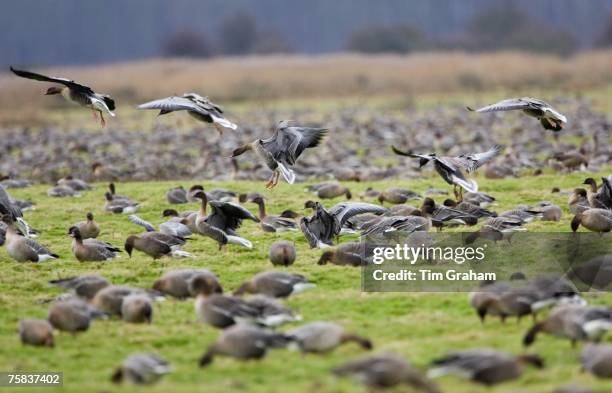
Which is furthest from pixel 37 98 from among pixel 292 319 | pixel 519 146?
pixel 292 319

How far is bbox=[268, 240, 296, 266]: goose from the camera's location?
10906mm

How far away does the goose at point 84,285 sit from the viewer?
9383 mm

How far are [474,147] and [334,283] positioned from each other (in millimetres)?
16632

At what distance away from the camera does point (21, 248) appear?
11438mm

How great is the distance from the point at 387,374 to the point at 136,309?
3.13 m

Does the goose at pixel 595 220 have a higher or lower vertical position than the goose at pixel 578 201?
lower

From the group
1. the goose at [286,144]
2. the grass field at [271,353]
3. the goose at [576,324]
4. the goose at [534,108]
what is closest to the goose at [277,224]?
the grass field at [271,353]

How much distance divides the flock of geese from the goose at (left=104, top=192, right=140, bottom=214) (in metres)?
0.02

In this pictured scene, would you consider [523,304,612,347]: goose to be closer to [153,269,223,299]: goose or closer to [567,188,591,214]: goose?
[153,269,223,299]: goose

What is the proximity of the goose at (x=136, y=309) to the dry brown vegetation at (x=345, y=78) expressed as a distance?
4152 centimetres

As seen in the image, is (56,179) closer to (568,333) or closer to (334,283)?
(334,283)

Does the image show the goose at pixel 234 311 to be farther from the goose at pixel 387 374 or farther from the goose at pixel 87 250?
the goose at pixel 87 250

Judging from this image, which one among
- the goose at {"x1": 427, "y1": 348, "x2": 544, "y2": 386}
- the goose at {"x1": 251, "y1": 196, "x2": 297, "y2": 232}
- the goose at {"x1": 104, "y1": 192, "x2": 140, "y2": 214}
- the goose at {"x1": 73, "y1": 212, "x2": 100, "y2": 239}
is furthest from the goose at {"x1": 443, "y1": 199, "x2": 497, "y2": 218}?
the goose at {"x1": 427, "y1": 348, "x2": 544, "y2": 386}

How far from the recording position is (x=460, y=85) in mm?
52125
